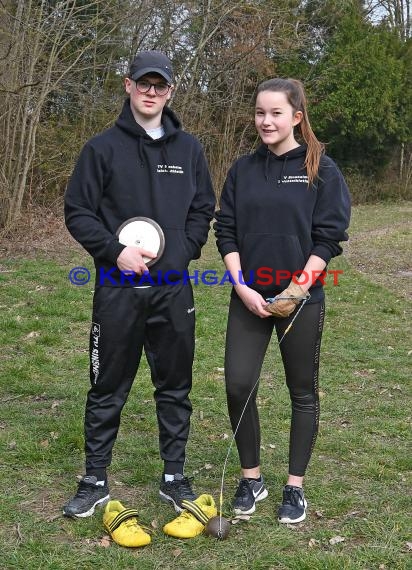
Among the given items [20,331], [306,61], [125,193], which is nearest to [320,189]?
[125,193]

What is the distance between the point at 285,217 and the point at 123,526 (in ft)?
5.10

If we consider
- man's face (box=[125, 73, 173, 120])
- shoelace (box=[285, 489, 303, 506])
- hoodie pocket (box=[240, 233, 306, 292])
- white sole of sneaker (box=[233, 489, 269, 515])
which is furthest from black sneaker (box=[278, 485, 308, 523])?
man's face (box=[125, 73, 173, 120])

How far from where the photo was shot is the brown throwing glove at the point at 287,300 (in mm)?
2955

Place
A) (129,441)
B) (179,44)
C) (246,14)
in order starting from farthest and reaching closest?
(246,14) < (179,44) < (129,441)

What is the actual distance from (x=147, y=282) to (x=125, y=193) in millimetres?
Answer: 415

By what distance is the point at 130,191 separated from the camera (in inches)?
119

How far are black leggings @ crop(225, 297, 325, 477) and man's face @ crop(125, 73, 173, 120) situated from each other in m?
0.96

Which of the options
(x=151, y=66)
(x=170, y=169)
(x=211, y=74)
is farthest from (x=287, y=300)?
(x=211, y=74)

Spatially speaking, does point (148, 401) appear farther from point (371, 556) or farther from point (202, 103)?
point (202, 103)

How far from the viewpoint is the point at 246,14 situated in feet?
60.5

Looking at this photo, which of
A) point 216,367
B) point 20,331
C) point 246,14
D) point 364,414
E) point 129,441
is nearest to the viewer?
point 129,441

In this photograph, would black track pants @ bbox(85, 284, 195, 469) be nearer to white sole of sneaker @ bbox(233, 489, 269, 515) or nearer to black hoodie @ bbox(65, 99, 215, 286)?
black hoodie @ bbox(65, 99, 215, 286)

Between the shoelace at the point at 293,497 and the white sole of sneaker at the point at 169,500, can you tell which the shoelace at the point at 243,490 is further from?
the white sole of sneaker at the point at 169,500

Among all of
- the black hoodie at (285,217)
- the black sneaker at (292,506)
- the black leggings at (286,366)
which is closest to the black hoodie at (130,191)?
the black hoodie at (285,217)
